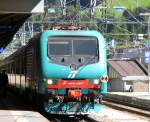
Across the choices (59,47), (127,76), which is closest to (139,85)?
(127,76)

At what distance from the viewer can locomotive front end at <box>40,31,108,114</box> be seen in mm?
18016

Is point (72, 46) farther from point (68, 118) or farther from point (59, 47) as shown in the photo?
point (68, 118)

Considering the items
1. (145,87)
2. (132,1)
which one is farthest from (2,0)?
(132,1)

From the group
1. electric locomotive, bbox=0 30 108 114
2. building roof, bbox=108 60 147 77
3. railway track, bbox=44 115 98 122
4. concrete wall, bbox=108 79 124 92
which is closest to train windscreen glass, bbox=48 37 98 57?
electric locomotive, bbox=0 30 108 114

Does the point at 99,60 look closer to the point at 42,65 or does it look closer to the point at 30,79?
the point at 42,65

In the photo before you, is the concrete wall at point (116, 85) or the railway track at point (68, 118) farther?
the concrete wall at point (116, 85)

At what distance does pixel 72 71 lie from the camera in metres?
18.2

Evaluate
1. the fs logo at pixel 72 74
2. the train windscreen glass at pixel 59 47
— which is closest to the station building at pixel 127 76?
the train windscreen glass at pixel 59 47

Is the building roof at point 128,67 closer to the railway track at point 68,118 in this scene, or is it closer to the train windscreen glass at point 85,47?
the railway track at point 68,118

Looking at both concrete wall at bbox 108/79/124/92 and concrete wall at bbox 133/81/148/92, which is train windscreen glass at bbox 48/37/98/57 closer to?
concrete wall at bbox 133/81/148/92

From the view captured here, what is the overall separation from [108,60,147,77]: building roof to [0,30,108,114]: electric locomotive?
179 ft

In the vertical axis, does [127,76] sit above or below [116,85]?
above

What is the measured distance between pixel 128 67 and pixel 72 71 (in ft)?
192

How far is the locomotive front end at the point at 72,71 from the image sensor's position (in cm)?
1802
